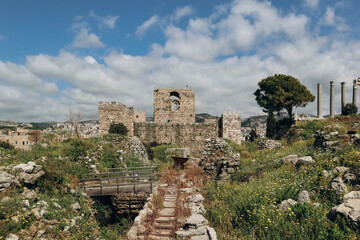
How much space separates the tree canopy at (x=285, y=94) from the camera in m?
31.4

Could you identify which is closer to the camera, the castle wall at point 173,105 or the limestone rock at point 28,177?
the limestone rock at point 28,177

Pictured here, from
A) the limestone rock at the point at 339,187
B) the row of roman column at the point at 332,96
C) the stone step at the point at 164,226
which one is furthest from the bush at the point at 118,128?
the row of roman column at the point at 332,96

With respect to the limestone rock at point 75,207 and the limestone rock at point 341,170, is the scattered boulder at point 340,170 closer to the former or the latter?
the limestone rock at point 341,170

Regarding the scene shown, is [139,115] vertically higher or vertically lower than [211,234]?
higher

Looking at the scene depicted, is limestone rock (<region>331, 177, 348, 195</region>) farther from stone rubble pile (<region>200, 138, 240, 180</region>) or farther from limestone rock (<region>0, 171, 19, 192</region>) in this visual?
limestone rock (<region>0, 171, 19, 192</region>)

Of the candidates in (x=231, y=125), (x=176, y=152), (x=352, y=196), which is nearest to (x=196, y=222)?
(x=352, y=196)

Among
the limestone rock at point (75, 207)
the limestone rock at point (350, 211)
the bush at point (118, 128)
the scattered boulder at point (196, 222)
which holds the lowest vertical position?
the limestone rock at point (75, 207)

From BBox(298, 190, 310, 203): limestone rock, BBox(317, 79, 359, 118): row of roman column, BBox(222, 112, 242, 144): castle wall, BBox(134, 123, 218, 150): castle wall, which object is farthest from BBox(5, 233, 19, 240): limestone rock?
BBox(317, 79, 359, 118): row of roman column

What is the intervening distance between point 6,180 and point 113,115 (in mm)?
18003

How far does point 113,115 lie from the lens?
25.5 meters

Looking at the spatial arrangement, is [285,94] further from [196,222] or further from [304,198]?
[196,222]

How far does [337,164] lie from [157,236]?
7459mm

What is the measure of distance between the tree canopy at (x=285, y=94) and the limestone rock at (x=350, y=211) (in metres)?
29.8

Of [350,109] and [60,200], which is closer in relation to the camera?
[60,200]
